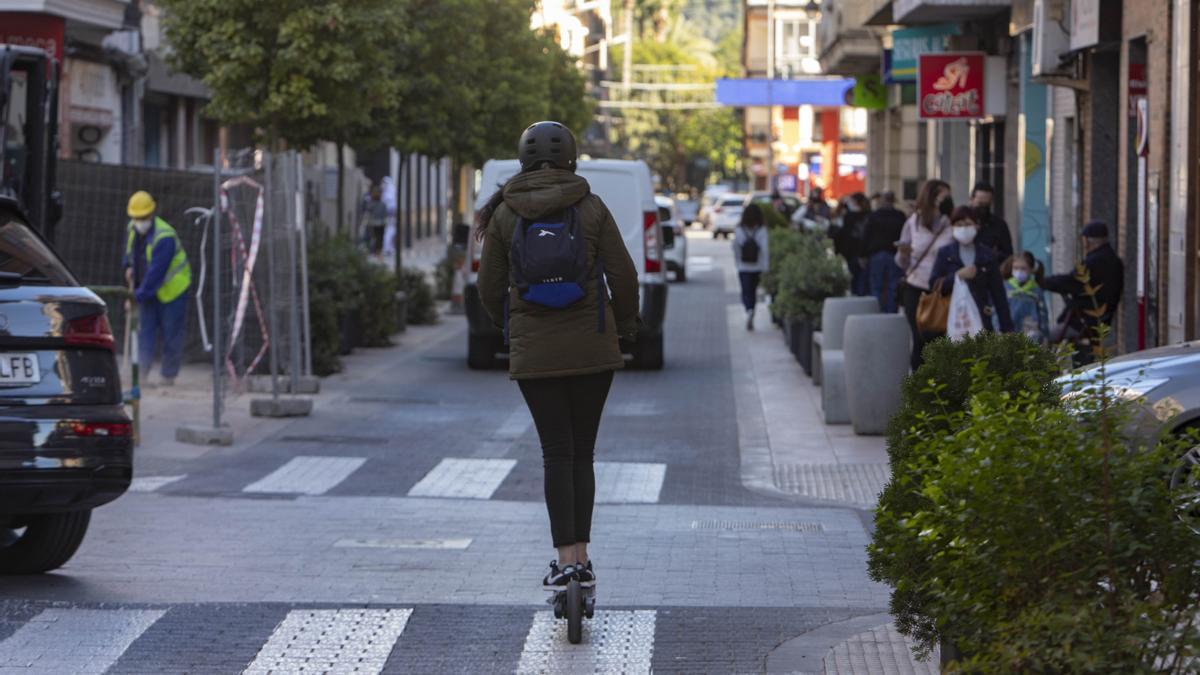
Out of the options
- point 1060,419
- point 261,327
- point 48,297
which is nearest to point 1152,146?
point 261,327

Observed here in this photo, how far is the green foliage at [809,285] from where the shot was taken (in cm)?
2031

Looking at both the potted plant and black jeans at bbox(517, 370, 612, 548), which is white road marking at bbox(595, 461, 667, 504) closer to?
black jeans at bbox(517, 370, 612, 548)

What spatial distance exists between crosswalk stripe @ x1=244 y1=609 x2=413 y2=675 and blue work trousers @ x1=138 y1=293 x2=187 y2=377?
10381 mm

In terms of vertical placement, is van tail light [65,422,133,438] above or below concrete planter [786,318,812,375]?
above

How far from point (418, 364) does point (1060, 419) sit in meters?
16.6

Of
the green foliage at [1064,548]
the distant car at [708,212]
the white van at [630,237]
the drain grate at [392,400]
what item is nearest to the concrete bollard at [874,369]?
the drain grate at [392,400]

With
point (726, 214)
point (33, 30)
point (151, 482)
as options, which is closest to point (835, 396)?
point (151, 482)

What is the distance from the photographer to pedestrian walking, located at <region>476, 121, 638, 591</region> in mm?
7219

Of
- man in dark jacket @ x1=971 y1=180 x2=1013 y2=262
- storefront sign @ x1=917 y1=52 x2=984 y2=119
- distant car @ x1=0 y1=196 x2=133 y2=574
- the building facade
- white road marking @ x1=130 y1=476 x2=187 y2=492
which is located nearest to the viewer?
distant car @ x1=0 y1=196 x2=133 y2=574

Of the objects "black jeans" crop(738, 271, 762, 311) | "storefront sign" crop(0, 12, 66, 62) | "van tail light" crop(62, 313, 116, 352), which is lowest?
"black jeans" crop(738, 271, 762, 311)

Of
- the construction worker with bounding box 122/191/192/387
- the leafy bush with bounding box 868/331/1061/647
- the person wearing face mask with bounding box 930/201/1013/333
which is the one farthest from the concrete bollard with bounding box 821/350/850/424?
the leafy bush with bounding box 868/331/1061/647

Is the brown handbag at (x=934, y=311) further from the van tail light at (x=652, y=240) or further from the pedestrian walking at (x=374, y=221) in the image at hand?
the pedestrian walking at (x=374, y=221)

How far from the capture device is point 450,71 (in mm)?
28547

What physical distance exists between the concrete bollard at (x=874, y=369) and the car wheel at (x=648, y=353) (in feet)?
20.2
